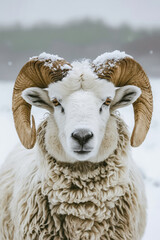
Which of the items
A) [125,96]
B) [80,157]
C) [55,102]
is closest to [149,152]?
[125,96]

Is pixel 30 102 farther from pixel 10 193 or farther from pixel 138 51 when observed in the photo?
pixel 138 51

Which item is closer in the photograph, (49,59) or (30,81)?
(49,59)

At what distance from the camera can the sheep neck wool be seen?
8.42 ft

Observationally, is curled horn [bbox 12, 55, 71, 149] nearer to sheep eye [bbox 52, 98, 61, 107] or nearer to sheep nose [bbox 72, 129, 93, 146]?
sheep eye [bbox 52, 98, 61, 107]

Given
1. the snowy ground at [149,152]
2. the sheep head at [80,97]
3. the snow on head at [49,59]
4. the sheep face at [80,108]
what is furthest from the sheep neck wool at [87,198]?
the snow on head at [49,59]

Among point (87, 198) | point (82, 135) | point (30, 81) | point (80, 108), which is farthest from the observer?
point (30, 81)

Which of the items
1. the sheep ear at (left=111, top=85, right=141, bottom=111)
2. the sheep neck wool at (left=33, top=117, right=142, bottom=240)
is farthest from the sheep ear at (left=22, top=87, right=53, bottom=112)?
the sheep ear at (left=111, top=85, right=141, bottom=111)

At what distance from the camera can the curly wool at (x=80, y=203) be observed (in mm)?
2572

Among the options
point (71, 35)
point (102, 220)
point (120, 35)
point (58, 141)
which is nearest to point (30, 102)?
point (58, 141)

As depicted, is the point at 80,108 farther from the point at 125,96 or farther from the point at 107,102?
the point at 125,96

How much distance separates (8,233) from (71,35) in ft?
94.7

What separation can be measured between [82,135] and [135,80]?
0.85 m

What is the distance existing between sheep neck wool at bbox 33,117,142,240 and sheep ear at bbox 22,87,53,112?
1.51 ft

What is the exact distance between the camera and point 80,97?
244 cm
